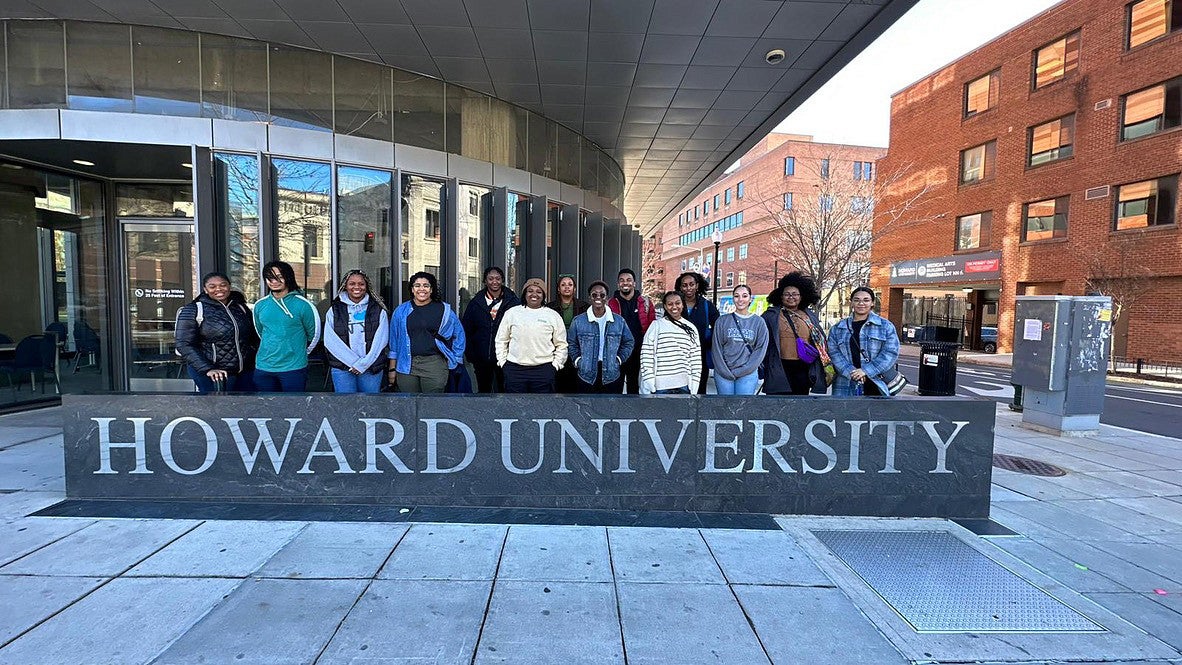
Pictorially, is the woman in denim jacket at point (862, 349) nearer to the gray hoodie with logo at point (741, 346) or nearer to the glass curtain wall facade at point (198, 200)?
the gray hoodie with logo at point (741, 346)

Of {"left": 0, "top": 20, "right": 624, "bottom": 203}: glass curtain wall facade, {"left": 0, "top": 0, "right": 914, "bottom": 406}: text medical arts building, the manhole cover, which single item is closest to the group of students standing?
the manhole cover

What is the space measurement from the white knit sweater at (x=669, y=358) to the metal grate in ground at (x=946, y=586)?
1.72 m

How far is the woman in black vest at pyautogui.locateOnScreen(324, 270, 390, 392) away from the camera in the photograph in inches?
203

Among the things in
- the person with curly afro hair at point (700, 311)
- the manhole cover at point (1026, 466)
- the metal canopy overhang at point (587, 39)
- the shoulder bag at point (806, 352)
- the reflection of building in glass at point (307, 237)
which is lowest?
the manhole cover at point (1026, 466)

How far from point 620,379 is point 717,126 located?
7308 millimetres

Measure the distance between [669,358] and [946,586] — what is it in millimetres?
2637

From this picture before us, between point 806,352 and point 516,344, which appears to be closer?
point 516,344

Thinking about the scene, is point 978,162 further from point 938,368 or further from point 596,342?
point 596,342

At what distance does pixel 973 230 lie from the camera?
1040 inches

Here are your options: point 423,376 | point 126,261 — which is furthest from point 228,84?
point 423,376

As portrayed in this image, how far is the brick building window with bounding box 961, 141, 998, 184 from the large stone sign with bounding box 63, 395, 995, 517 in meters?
27.7

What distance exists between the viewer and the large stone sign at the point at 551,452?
4375 millimetres

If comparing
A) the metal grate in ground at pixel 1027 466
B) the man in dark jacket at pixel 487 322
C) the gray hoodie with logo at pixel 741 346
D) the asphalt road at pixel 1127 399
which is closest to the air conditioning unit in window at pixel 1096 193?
the asphalt road at pixel 1127 399

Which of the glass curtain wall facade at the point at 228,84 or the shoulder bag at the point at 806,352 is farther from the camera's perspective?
the glass curtain wall facade at the point at 228,84
